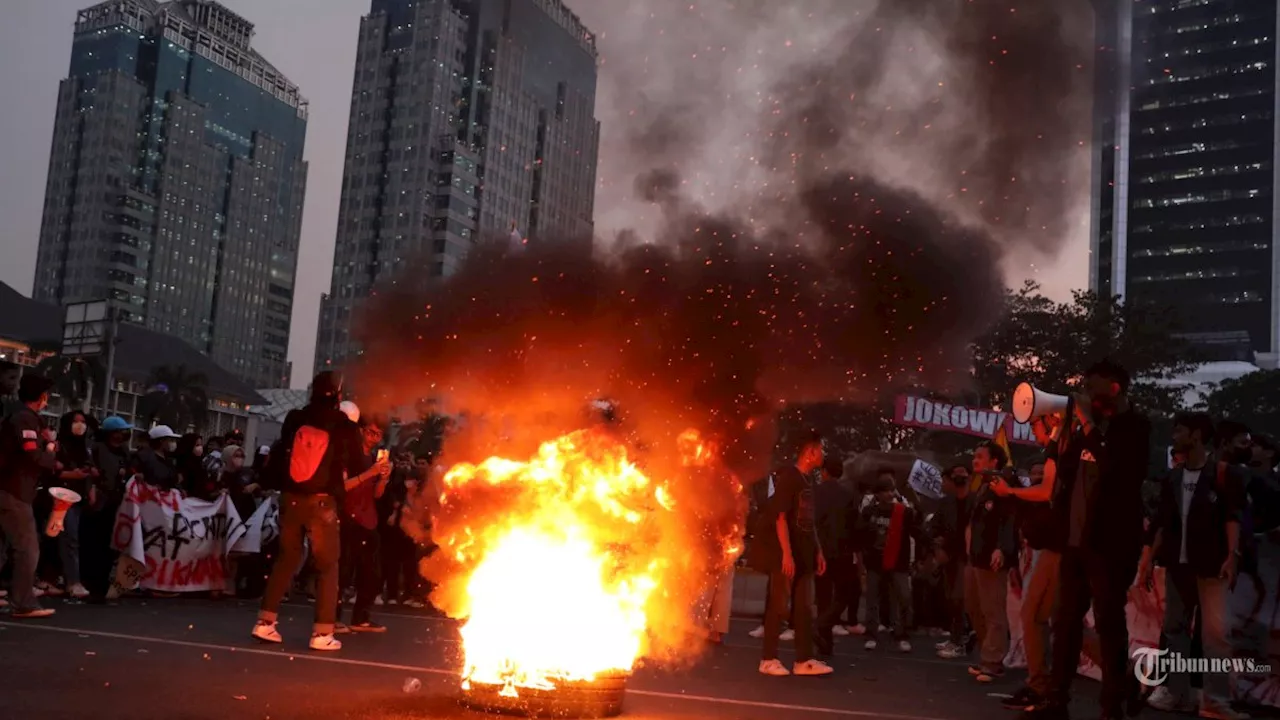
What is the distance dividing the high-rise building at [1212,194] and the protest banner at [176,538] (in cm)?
13556

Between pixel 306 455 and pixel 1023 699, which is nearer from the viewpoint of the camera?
pixel 1023 699

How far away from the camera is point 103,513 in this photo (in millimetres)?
11672

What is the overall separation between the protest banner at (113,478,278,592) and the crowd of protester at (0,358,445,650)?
11 cm

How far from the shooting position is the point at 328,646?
830 centimetres

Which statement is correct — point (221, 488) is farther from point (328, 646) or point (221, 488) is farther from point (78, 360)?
point (78, 360)

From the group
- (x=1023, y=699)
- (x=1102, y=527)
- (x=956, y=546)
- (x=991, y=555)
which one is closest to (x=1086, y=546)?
(x=1102, y=527)

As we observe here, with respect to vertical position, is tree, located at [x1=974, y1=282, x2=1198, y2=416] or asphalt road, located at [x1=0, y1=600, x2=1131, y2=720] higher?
tree, located at [x1=974, y1=282, x2=1198, y2=416]

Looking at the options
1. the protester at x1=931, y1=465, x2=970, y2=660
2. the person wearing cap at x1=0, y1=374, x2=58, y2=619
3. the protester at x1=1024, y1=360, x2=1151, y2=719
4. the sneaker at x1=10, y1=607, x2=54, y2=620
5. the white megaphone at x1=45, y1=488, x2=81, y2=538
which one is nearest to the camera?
the protester at x1=1024, y1=360, x2=1151, y2=719

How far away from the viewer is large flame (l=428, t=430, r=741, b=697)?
20.3 feet

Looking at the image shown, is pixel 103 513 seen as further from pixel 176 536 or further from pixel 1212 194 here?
pixel 1212 194

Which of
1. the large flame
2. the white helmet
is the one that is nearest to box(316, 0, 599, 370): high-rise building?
the white helmet

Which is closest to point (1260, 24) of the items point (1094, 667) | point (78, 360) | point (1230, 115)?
point (1230, 115)

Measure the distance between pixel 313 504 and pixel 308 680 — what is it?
1887 millimetres

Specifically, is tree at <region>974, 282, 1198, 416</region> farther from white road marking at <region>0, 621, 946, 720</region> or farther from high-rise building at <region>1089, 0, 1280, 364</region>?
high-rise building at <region>1089, 0, 1280, 364</region>
